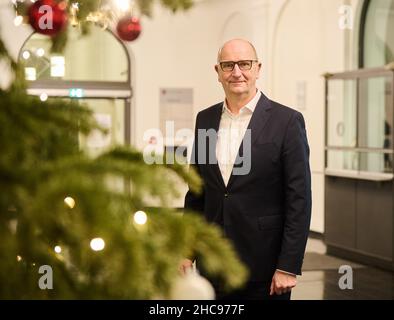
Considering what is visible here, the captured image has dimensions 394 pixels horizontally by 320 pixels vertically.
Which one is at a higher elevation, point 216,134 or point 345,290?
point 216,134

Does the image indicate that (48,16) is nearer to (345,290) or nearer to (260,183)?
(260,183)

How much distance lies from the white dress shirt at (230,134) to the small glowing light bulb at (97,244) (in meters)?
1.67

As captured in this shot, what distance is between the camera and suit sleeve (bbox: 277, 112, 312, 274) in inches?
92.8

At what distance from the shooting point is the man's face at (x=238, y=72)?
2.39 metres

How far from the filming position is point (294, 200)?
2369 millimetres

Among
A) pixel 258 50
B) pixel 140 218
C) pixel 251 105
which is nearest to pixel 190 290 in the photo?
pixel 140 218

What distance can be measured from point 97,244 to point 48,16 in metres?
0.84

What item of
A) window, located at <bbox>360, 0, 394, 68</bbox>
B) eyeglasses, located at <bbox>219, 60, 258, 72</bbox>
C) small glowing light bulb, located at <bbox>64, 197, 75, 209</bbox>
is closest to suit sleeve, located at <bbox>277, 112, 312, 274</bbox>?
eyeglasses, located at <bbox>219, 60, 258, 72</bbox>

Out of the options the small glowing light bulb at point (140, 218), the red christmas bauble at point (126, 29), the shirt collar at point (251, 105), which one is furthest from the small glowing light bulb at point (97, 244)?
the red christmas bauble at point (126, 29)

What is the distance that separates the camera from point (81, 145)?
3.11 feet

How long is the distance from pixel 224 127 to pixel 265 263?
0.50 meters

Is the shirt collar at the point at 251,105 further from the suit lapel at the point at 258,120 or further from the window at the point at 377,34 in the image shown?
the window at the point at 377,34

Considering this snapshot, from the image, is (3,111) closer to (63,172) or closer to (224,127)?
(63,172)
